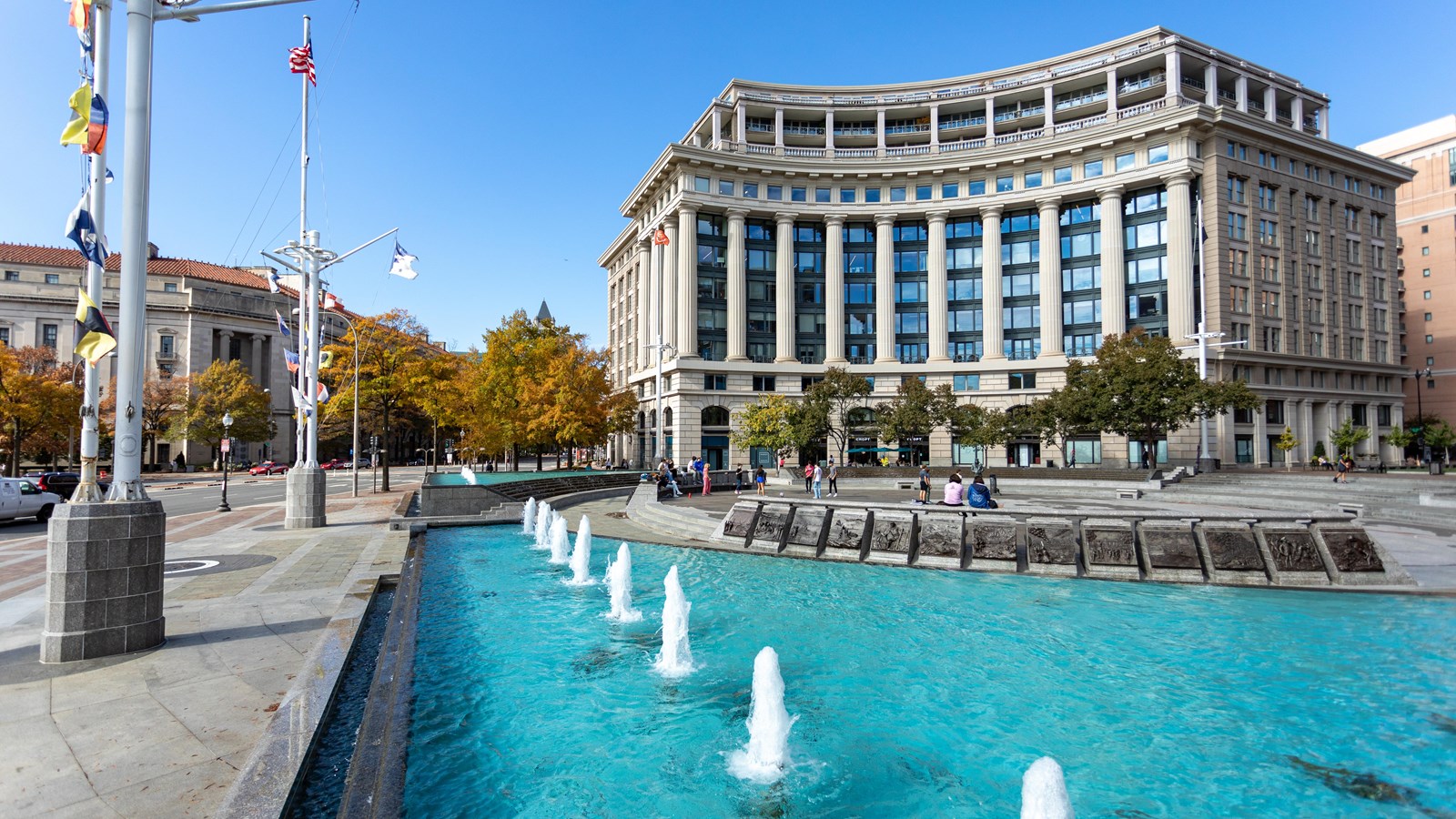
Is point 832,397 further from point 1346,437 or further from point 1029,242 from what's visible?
point 1346,437

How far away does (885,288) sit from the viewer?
62.2 meters

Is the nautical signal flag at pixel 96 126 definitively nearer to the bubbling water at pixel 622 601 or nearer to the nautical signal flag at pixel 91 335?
the nautical signal flag at pixel 91 335

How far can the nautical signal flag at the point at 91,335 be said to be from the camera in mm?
7395

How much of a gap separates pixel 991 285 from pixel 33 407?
72.7 meters

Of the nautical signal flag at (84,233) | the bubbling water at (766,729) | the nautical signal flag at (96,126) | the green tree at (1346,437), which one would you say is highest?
the nautical signal flag at (96,126)

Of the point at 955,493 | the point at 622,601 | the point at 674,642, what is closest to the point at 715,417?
the point at 955,493

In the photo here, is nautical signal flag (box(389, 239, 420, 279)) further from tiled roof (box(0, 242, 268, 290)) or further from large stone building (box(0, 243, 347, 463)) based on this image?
tiled roof (box(0, 242, 268, 290))

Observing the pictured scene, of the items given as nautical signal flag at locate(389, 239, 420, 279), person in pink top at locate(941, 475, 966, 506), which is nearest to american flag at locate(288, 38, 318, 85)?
nautical signal flag at locate(389, 239, 420, 279)

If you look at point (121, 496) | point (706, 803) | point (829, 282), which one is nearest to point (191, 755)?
point (706, 803)

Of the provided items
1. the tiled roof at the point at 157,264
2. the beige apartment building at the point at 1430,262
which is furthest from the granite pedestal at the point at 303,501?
the beige apartment building at the point at 1430,262

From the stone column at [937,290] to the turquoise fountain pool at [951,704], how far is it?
2017 inches

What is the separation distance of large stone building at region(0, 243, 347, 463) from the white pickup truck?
1685 inches

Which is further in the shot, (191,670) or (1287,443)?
(1287,443)

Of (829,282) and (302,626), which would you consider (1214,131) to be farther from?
(302,626)
